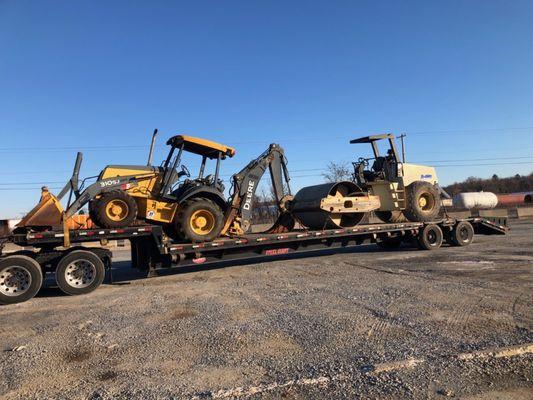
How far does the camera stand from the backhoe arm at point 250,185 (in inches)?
480

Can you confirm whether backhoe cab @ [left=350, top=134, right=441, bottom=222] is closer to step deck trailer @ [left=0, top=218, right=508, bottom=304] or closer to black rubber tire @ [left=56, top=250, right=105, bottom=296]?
step deck trailer @ [left=0, top=218, right=508, bottom=304]

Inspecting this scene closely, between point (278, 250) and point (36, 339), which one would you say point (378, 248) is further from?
point (36, 339)

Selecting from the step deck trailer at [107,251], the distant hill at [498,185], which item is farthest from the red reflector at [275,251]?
the distant hill at [498,185]

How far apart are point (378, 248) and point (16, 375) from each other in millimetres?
13604

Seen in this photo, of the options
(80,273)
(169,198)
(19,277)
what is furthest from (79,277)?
(169,198)

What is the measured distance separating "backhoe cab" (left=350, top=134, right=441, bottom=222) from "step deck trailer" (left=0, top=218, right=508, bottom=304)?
35.0 inches

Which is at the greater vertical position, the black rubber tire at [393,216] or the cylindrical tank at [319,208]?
the cylindrical tank at [319,208]

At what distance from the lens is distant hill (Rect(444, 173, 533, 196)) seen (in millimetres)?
102781

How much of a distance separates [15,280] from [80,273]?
1269 millimetres

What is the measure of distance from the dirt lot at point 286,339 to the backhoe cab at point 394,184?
16.0 ft

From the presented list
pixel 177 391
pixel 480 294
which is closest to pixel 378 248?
pixel 480 294

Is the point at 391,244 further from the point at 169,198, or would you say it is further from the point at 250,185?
the point at 169,198

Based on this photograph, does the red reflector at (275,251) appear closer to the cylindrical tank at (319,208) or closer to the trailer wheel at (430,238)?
the cylindrical tank at (319,208)

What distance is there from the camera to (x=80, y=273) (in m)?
9.84
